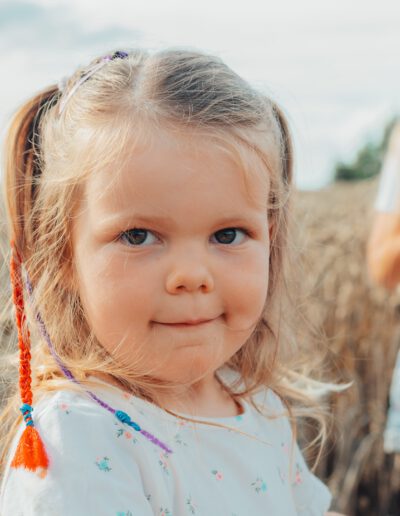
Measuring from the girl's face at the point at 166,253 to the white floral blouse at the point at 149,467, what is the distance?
0.13 metres

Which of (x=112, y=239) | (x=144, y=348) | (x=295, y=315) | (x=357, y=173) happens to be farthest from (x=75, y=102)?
(x=357, y=173)

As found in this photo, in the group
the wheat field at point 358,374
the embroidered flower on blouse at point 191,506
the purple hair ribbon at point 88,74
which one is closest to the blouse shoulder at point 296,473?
the embroidered flower on blouse at point 191,506

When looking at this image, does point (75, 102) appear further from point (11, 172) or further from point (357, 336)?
point (357, 336)

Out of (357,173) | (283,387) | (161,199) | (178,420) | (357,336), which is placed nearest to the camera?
(161,199)

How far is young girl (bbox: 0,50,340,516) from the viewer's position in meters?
1.45

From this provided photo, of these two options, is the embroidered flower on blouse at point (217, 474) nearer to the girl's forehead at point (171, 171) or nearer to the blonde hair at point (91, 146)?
the blonde hair at point (91, 146)

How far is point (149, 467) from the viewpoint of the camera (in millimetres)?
1515

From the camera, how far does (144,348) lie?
4.93 feet

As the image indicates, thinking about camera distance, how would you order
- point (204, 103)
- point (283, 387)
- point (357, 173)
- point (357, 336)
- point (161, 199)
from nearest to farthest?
1. point (161, 199)
2. point (204, 103)
3. point (283, 387)
4. point (357, 336)
5. point (357, 173)

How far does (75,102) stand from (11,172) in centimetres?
24

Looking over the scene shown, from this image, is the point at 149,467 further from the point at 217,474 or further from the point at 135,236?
the point at 135,236

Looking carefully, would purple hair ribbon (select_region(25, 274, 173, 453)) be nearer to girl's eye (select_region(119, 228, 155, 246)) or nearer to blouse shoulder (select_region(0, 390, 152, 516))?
blouse shoulder (select_region(0, 390, 152, 516))

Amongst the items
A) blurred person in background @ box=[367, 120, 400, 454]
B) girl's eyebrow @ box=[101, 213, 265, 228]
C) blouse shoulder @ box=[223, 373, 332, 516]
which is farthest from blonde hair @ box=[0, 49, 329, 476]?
blurred person in background @ box=[367, 120, 400, 454]

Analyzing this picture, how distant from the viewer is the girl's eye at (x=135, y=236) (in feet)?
4.87
